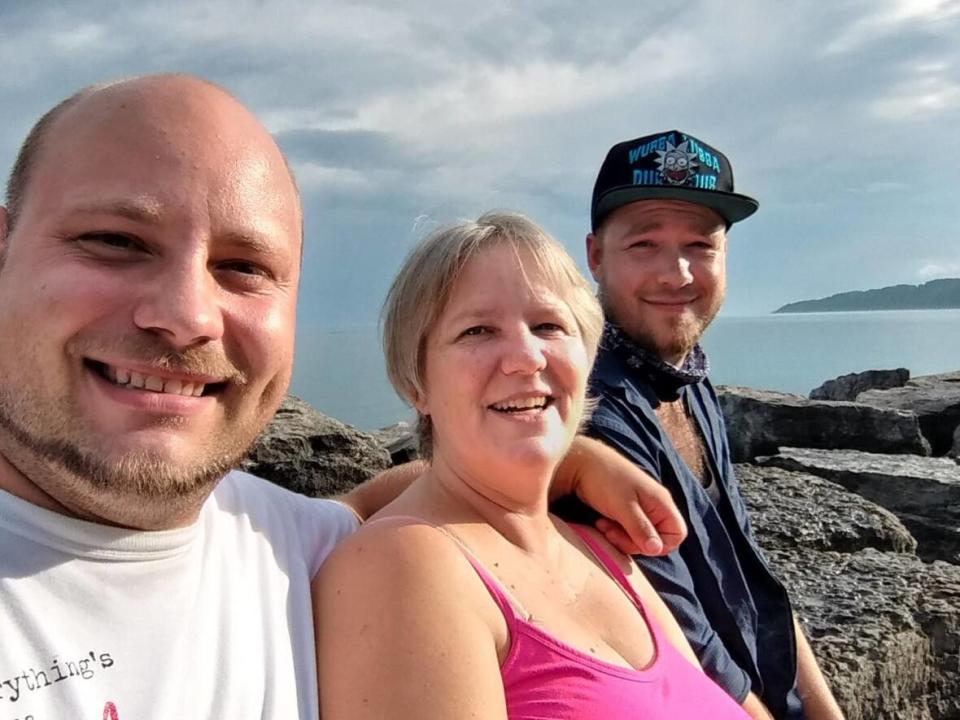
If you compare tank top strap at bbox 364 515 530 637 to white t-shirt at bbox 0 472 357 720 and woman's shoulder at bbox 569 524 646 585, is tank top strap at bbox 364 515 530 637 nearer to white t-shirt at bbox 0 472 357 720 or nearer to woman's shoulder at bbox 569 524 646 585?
white t-shirt at bbox 0 472 357 720

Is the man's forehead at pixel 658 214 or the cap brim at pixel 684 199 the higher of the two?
the cap brim at pixel 684 199

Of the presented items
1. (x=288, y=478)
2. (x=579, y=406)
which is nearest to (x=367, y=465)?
(x=288, y=478)

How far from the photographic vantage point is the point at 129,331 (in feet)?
5.34

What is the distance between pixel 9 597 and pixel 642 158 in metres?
2.95

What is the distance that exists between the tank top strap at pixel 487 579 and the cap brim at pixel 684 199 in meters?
2.03

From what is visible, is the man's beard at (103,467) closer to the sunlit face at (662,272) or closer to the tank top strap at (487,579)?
the tank top strap at (487,579)

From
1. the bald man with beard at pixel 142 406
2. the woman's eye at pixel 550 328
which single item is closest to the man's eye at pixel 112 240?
the bald man with beard at pixel 142 406

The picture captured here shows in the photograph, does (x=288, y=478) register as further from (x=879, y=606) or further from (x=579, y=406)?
(x=879, y=606)

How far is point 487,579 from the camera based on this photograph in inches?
76.4

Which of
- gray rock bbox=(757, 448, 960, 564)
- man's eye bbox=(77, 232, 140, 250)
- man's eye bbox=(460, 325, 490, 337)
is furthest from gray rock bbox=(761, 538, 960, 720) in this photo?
man's eye bbox=(77, 232, 140, 250)

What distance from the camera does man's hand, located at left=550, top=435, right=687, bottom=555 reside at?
2484mm

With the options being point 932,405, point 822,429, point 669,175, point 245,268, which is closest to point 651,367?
point 669,175

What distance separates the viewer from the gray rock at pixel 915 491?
6441mm

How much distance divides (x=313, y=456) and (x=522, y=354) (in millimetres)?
2843
